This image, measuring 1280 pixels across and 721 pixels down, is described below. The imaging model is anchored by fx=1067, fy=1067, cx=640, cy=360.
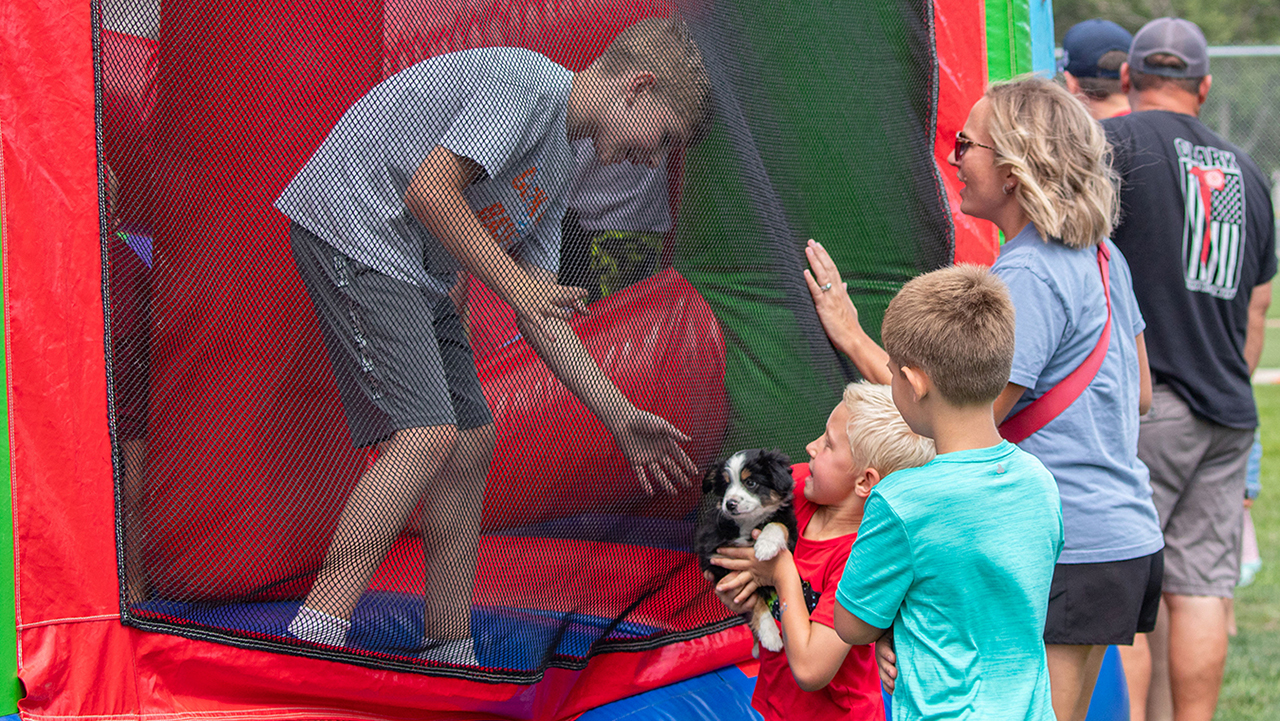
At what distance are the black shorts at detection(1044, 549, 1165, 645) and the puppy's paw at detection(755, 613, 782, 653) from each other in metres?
0.55

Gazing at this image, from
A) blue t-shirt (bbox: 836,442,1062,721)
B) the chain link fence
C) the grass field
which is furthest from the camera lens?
the chain link fence

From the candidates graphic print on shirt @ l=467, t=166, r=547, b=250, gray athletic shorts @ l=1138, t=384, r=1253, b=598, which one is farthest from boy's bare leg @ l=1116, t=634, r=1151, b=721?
graphic print on shirt @ l=467, t=166, r=547, b=250

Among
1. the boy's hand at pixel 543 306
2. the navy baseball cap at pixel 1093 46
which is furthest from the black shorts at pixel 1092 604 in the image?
the navy baseball cap at pixel 1093 46

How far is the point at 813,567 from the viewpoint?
2.14m

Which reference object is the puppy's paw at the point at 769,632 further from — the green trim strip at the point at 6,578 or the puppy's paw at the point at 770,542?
the green trim strip at the point at 6,578

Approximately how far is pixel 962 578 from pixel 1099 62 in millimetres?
3287

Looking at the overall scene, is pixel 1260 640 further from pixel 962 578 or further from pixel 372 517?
pixel 372 517

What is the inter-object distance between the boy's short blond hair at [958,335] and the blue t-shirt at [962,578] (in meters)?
0.11

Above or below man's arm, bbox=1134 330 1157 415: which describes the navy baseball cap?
above

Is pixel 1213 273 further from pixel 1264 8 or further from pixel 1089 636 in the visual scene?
pixel 1264 8

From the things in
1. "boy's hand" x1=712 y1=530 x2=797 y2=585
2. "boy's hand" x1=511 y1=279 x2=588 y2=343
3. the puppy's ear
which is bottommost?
"boy's hand" x1=712 y1=530 x2=797 y2=585

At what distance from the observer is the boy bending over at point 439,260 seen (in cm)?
199

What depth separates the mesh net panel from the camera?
1979mm

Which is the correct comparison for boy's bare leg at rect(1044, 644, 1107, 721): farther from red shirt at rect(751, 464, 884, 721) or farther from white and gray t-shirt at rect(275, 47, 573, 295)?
white and gray t-shirt at rect(275, 47, 573, 295)
